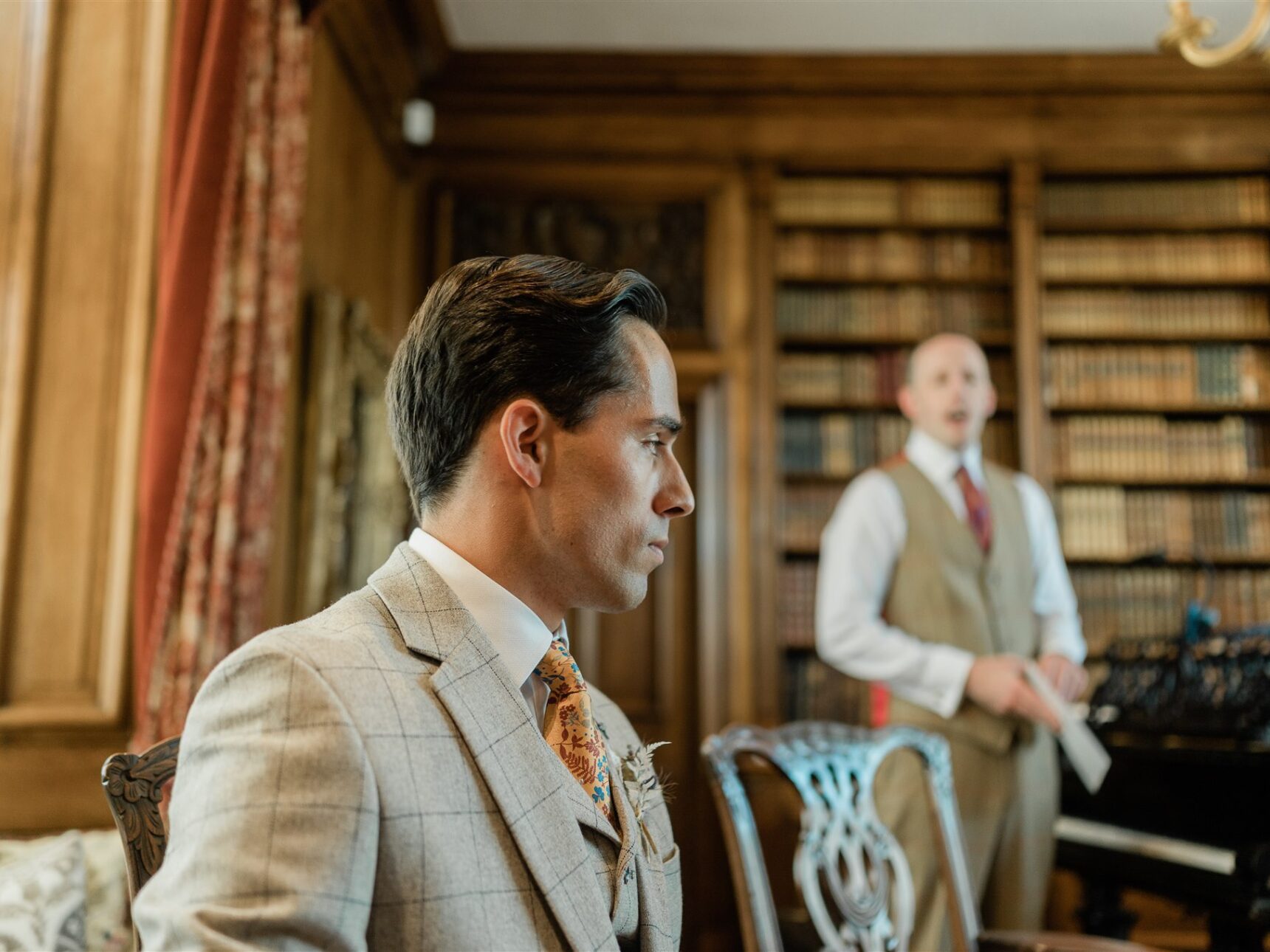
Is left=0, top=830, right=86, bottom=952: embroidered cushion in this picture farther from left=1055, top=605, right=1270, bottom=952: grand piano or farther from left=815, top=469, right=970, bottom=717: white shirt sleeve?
left=1055, top=605, right=1270, bottom=952: grand piano

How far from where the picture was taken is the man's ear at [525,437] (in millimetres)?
996

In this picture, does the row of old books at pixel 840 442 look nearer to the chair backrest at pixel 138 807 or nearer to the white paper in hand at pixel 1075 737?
the white paper in hand at pixel 1075 737

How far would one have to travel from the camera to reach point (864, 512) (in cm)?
272

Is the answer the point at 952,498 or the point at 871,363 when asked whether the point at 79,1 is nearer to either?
the point at 952,498

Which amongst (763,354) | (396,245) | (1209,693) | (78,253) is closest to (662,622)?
(763,354)

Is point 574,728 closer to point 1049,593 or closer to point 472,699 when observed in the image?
point 472,699

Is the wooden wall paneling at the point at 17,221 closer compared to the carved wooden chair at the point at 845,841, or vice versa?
the carved wooden chair at the point at 845,841

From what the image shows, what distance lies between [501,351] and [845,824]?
110 cm

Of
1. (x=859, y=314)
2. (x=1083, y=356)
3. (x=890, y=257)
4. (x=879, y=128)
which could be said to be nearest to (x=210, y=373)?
(x=859, y=314)

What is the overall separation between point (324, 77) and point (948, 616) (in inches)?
96.8

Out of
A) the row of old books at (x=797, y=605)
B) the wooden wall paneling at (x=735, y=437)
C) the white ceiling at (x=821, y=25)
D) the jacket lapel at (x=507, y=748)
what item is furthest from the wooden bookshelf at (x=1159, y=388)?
the jacket lapel at (x=507, y=748)

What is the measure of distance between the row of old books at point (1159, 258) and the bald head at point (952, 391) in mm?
2147

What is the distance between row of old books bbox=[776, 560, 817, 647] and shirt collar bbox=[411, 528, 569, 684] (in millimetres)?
3579

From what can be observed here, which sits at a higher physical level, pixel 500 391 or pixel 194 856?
pixel 500 391
